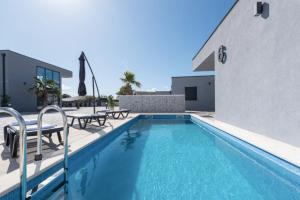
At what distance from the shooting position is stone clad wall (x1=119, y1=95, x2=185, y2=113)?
1648 centimetres

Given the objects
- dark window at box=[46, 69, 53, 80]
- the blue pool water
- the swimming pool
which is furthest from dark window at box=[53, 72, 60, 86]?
the blue pool water

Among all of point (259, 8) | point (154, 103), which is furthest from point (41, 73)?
point (259, 8)

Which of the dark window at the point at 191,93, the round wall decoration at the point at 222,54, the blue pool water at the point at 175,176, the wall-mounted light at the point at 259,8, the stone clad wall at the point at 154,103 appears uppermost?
the wall-mounted light at the point at 259,8

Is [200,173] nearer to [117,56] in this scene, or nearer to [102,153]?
[102,153]

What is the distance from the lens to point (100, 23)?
12500 millimetres

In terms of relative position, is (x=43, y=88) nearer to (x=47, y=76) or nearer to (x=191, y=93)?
(x=47, y=76)

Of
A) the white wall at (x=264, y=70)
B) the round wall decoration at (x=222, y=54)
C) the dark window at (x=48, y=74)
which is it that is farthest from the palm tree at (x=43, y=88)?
the white wall at (x=264, y=70)

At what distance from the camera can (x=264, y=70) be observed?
18.1 feet

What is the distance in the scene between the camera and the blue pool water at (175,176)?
2.75 metres

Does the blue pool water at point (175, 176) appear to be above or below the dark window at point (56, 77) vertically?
below

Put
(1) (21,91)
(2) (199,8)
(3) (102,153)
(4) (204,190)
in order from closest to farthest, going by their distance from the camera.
Answer: 1. (4) (204,190)
2. (3) (102,153)
3. (2) (199,8)
4. (1) (21,91)

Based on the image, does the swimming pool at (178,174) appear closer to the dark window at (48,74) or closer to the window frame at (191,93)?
the window frame at (191,93)

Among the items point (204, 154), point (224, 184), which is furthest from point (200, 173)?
point (204, 154)

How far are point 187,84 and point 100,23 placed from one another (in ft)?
35.0
